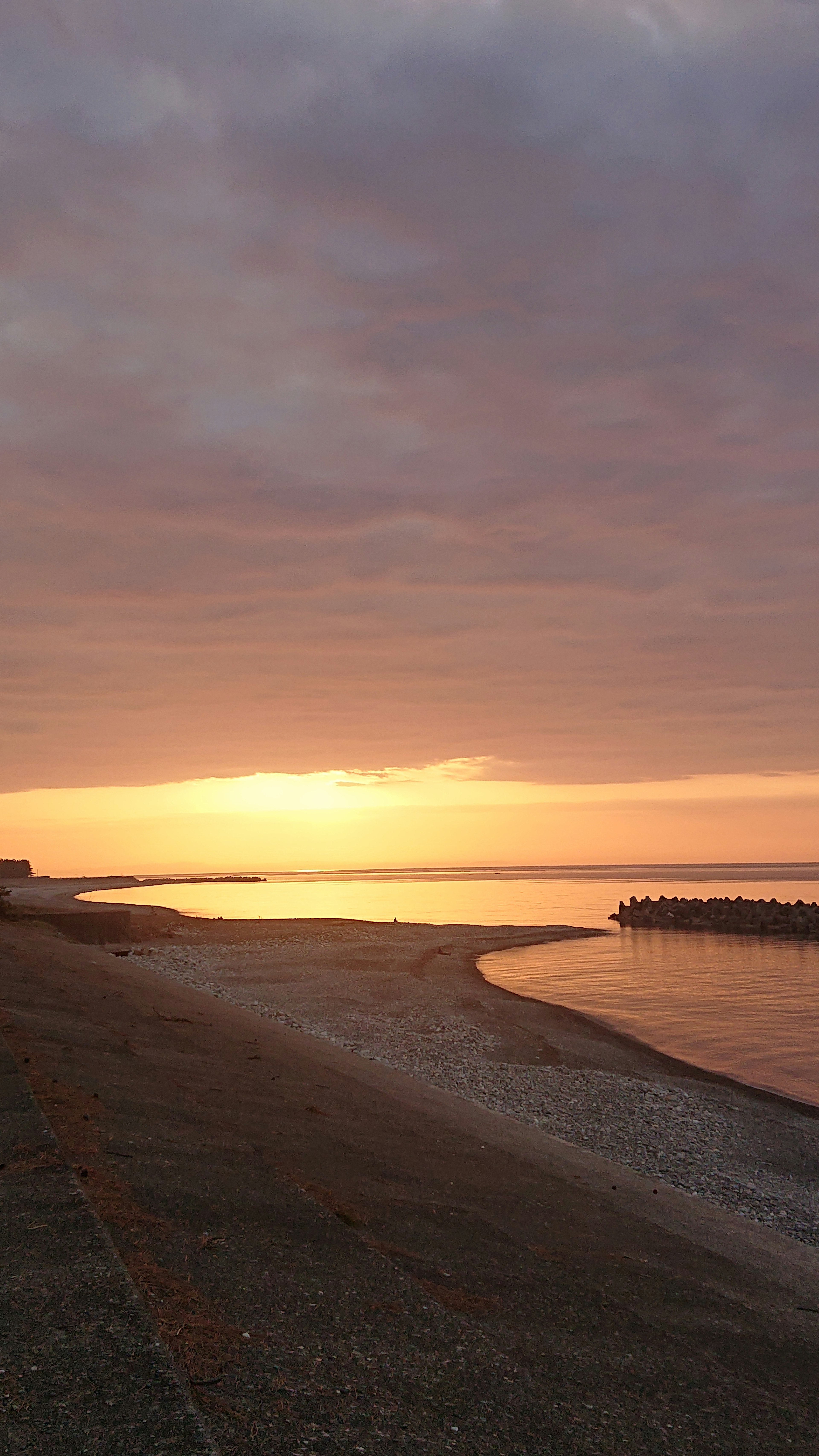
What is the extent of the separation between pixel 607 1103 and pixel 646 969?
2526 centimetres

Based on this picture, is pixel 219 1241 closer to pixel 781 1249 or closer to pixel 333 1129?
pixel 333 1129

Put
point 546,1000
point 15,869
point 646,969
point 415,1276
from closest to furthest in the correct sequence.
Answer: point 415,1276, point 546,1000, point 646,969, point 15,869

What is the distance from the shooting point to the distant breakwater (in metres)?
66.1

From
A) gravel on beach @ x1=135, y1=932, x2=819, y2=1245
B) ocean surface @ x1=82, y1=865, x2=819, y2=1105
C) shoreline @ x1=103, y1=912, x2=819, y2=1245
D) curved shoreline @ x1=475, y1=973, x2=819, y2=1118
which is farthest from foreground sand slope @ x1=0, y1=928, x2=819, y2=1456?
ocean surface @ x1=82, y1=865, x2=819, y2=1105

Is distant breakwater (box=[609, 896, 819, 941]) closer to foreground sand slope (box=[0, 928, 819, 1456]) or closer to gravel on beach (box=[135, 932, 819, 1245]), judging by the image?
gravel on beach (box=[135, 932, 819, 1245])

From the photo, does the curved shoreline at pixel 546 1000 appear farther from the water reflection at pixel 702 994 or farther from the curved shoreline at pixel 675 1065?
the water reflection at pixel 702 994

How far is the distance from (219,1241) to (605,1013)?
2466 cm

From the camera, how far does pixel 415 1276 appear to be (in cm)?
719

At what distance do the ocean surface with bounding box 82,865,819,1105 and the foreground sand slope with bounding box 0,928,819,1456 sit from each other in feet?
35.4

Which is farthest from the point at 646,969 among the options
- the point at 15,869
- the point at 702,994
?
the point at 15,869

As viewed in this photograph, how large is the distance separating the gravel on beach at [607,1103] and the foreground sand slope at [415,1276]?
1445mm

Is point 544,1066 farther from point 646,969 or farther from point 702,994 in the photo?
point 646,969

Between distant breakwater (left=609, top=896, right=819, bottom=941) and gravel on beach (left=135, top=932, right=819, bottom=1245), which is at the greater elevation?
gravel on beach (left=135, top=932, right=819, bottom=1245)

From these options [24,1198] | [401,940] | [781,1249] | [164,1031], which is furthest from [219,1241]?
[401,940]
